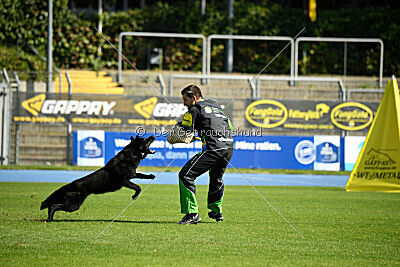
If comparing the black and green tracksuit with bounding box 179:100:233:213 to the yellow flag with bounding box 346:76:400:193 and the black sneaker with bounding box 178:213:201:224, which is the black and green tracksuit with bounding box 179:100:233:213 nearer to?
the black sneaker with bounding box 178:213:201:224

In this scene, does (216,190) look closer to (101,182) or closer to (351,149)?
(101,182)

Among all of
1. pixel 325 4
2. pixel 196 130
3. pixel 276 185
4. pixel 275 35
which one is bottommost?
pixel 276 185

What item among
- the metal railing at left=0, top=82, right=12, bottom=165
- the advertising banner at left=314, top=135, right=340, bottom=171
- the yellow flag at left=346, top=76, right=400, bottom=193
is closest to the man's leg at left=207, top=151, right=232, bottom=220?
the yellow flag at left=346, top=76, right=400, bottom=193

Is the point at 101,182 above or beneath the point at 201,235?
above

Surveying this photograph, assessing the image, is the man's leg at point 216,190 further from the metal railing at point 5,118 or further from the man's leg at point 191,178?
the metal railing at point 5,118

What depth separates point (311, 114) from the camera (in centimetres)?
2312

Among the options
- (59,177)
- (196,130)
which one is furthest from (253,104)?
(196,130)

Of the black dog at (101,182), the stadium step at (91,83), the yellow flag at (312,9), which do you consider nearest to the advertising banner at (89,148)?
the stadium step at (91,83)

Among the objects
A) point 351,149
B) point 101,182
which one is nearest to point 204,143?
point 101,182

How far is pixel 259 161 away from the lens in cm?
2236

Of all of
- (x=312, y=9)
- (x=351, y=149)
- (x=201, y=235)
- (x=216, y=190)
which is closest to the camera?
(x=201, y=235)

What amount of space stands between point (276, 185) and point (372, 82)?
9619mm

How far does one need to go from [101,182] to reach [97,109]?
13.7m

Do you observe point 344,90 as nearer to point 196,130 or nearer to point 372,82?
point 372,82
